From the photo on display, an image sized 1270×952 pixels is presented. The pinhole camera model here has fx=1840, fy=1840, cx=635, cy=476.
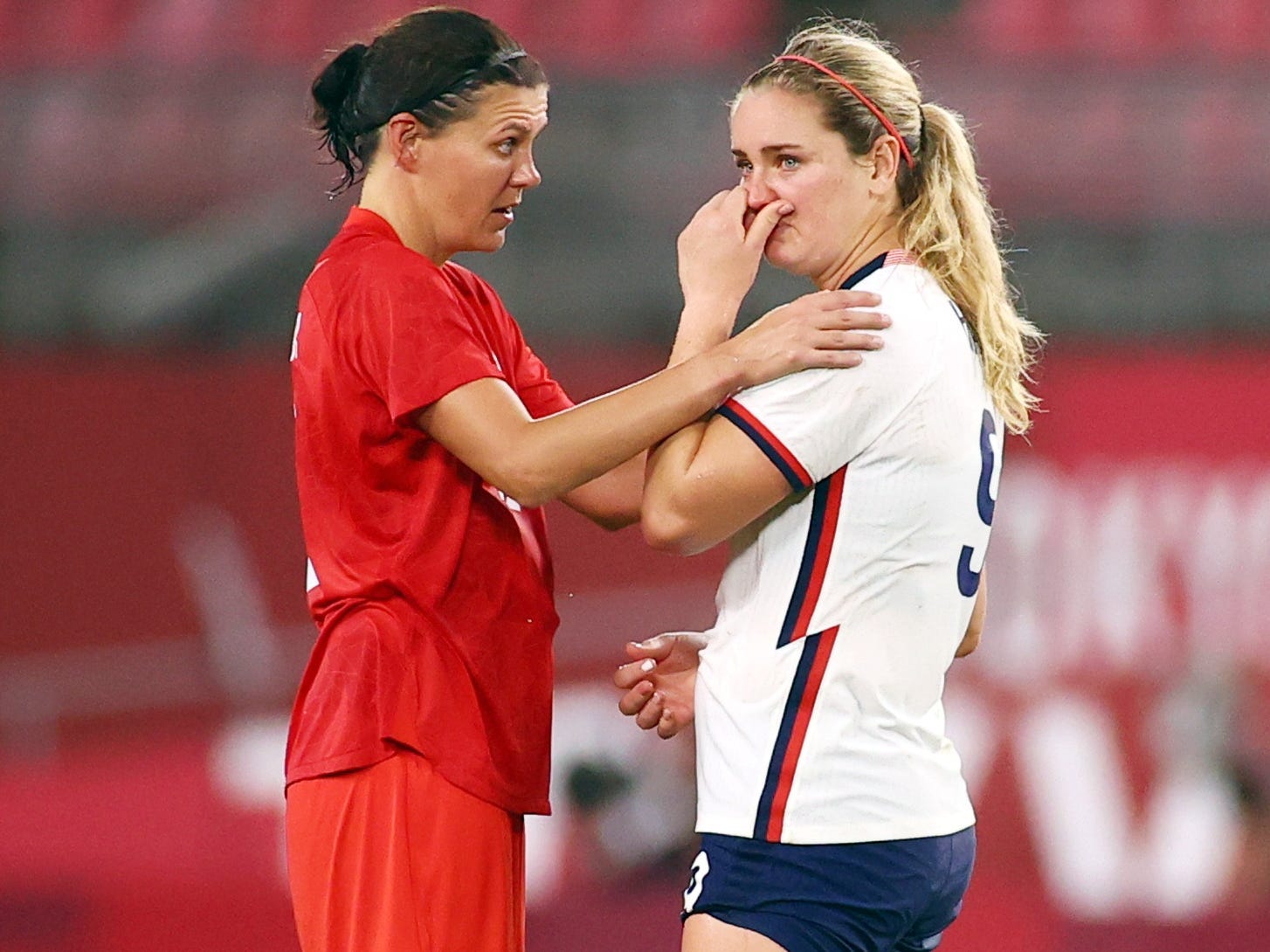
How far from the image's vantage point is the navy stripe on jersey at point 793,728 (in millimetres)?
2191

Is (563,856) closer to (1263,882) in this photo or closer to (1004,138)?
(1263,882)

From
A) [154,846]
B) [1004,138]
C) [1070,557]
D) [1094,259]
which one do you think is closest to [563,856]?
[154,846]

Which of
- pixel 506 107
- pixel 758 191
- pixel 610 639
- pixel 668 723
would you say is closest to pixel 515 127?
pixel 506 107

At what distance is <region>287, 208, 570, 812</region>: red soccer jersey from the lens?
7.52ft

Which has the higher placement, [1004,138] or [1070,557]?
[1004,138]

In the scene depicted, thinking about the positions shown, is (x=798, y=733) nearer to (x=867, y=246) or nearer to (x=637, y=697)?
(x=637, y=697)

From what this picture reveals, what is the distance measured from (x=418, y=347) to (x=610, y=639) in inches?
146

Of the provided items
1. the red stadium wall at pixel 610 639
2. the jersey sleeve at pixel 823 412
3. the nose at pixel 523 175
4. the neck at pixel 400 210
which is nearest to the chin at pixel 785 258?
the jersey sleeve at pixel 823 412

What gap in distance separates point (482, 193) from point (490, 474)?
0.41 m

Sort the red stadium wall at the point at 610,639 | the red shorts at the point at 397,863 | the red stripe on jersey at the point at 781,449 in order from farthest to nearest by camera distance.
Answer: the red stadium wall at the point at 610,639
the red shorts at the point at 397,863
the red stripe on jersey at the point at 781,449

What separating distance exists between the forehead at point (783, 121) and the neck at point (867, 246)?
0.47ft

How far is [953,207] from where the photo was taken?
241 cm

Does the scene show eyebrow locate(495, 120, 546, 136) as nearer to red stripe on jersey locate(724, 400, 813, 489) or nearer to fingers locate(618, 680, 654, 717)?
red stripe on jersey locate(724, 400, 813, 489)

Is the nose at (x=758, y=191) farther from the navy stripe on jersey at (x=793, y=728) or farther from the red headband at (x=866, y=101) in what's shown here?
the navy stripe on jersey at (x=793, y=728)
